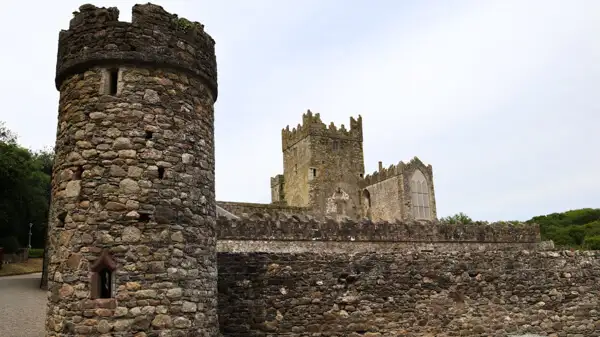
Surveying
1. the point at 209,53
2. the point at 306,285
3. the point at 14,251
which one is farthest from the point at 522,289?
the point at 14,251

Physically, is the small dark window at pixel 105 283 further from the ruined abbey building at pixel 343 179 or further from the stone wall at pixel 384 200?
the stone wall at pixel 384 200

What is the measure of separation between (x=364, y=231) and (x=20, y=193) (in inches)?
1070

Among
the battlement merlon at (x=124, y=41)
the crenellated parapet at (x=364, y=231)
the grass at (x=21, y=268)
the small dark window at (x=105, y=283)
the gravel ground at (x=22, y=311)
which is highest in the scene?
the battlement merlon at (x=124, y=41)

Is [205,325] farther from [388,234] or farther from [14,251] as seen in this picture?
[14,251]

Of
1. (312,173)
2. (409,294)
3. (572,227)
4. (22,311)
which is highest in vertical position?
(312,173)

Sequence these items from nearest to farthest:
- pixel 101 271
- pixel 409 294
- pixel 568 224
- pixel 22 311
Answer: pixel 101 271 < pixel 409 294 < pixel 22 311 < pixel 568 224

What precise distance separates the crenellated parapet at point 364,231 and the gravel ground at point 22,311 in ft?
17.8

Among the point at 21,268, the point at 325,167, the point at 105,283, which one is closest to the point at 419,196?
the point at 325,167

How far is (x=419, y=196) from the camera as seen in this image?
3281 cm

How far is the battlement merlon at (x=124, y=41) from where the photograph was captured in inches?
256

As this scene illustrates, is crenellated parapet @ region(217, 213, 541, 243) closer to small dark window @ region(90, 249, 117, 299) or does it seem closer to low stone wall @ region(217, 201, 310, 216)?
low stone wall @ region(217, 201, 310, 216)

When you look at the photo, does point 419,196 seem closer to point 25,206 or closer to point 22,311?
point 22,311

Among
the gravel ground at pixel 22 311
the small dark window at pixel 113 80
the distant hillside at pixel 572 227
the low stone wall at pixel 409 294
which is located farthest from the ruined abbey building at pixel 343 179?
the small dark window at pixel 113 80

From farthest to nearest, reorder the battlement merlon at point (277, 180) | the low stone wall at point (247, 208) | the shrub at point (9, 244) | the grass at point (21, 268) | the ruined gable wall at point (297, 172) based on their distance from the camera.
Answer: the battlement merlon at point (277, 180), the ruined gable wall at point (297, 172), the shrub at point (9, 244), the grass at point (21, 268), the low stone wall at point (247, 208)
